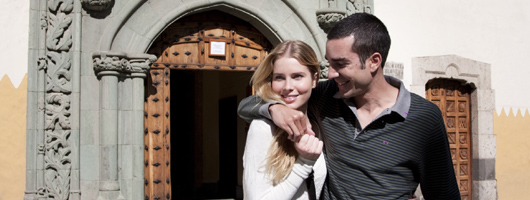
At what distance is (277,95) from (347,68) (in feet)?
1.13

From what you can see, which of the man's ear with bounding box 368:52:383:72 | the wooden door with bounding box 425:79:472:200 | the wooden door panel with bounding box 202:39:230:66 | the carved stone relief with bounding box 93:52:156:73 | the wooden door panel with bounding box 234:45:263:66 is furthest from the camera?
the wooden door with bounding box 425:79:472:200

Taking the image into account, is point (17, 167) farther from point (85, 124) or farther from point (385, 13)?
point (385, 13)

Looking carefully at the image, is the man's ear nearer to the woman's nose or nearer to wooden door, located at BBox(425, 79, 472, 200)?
the woman's nose

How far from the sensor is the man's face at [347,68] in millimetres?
2168

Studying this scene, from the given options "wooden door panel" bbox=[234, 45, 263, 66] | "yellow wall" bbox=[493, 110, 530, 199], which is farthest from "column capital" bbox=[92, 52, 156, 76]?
"yellow wall" bbox=[493, 110, 530, 199]

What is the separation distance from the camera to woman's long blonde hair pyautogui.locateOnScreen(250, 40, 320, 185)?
218 cm

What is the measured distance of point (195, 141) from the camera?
12742mm

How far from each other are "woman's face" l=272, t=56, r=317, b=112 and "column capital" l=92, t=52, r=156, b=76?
3918mm

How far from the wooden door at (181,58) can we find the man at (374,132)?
4.54 metres

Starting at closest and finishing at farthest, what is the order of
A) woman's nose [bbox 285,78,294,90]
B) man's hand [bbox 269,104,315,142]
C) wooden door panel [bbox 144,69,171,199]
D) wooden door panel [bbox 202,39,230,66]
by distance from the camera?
man's hand [bbox 269,104,315,142]
woman's nose [bbox 285,78,294,90]
wooden door panel [bbox 144,69,171,199]
wooden door panel [bbox 202,39,230,66]

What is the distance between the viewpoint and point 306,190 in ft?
7.61

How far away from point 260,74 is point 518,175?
8.01 metres

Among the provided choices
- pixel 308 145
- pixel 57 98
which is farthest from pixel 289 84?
pixel 57 98

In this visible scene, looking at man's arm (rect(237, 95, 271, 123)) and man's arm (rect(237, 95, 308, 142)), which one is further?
man's arm (rect(237, 95, 271, 123))
